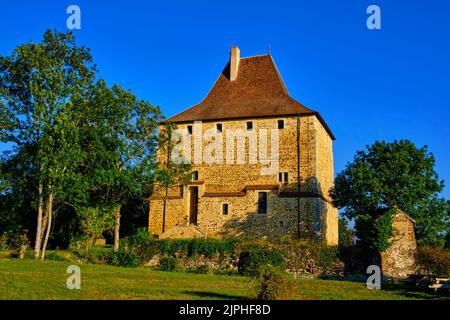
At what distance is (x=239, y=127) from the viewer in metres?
31.7

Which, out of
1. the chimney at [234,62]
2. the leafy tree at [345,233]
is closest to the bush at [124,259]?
the chimney at [234,62]

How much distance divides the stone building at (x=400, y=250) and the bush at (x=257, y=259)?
5171 millimetres

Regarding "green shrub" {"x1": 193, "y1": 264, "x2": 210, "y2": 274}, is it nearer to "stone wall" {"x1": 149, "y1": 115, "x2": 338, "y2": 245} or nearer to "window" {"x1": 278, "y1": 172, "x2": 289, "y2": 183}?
"stone wall" {"x1": 149, "y1": 115, "x2": 338, "y2": 245}

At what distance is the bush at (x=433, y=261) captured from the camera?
861 inches

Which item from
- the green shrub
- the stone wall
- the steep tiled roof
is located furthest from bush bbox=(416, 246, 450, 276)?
the steep tiled roof

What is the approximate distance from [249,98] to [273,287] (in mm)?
23380

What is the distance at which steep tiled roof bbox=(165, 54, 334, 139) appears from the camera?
3172cm

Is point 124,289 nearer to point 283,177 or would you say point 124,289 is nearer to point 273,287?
point 273,287

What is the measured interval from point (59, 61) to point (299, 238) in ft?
55.1

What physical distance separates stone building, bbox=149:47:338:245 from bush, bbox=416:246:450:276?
22.8 ft

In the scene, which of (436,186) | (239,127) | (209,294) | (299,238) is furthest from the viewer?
(239,127)

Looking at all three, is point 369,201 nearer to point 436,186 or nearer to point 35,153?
point 436,186

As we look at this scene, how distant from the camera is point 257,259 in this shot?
2350 cm
